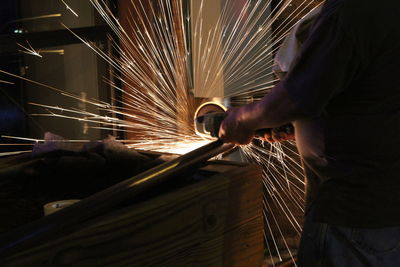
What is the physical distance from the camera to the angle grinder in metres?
1.46

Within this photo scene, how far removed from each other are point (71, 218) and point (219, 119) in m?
0.80

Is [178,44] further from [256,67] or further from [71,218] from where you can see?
[71,218]

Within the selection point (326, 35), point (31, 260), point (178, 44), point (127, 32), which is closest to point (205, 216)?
point (31, 260)

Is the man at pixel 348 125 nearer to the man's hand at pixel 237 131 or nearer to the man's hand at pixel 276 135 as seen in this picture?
the man's hand at pixel 237 131

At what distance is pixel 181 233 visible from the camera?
928mm

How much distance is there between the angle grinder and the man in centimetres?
16

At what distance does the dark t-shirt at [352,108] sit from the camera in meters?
1.05

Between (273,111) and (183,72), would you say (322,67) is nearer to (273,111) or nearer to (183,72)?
(273,111)

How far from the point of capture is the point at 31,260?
67 centimetres

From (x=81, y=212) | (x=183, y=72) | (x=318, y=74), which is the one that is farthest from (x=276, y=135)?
(x=183, y=72)

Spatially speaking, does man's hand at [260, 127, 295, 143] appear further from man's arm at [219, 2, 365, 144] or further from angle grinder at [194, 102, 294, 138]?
man's arm at [219, 2, 365, 144]

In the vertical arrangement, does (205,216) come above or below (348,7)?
below

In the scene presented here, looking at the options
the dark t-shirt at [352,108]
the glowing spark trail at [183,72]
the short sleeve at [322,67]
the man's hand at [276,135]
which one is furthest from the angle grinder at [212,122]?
the glowing spark trail at [183,72]

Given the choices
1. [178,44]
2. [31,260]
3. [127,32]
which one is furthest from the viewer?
[127,32]
